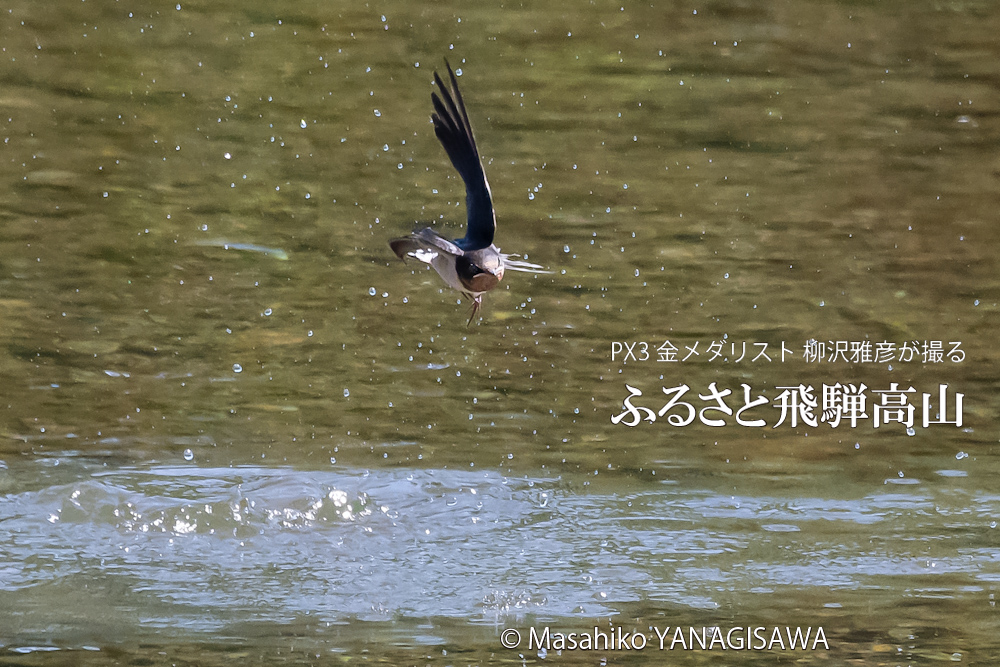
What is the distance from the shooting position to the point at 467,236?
5.44 feet

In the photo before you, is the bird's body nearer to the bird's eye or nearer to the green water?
the bird's eye

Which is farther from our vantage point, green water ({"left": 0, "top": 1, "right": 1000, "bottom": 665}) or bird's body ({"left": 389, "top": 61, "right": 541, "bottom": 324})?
green water ({"left": 0, "top": 1, "right": 1000, "bottom": 665})

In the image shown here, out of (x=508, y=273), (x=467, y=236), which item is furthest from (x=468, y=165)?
(x=508, y=273)

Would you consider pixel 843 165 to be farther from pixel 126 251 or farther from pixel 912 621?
pixel 126 251

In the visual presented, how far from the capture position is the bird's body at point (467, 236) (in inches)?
62.7

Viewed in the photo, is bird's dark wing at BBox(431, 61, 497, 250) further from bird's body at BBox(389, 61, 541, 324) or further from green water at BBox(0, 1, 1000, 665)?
green water at BBox(0, 1, 1000, 665)

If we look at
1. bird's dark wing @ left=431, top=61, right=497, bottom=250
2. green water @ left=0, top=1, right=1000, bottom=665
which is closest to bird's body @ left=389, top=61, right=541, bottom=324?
bird's dark wing @ left=431, top=61, right=497, bottom=250

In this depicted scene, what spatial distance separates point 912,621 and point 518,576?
63 centimetres

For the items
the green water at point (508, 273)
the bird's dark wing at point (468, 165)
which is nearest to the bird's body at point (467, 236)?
the bird's dark wing at point (468, 165)

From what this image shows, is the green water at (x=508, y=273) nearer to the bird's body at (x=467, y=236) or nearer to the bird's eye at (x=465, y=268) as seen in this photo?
the bird's body at (x=467, y=236)

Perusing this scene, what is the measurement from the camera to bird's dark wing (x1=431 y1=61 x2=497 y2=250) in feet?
5.37

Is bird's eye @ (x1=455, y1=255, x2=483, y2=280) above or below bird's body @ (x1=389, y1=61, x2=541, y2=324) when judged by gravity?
below

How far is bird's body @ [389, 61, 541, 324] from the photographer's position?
159 centimetres

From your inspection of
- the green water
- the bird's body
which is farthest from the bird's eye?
the green water
